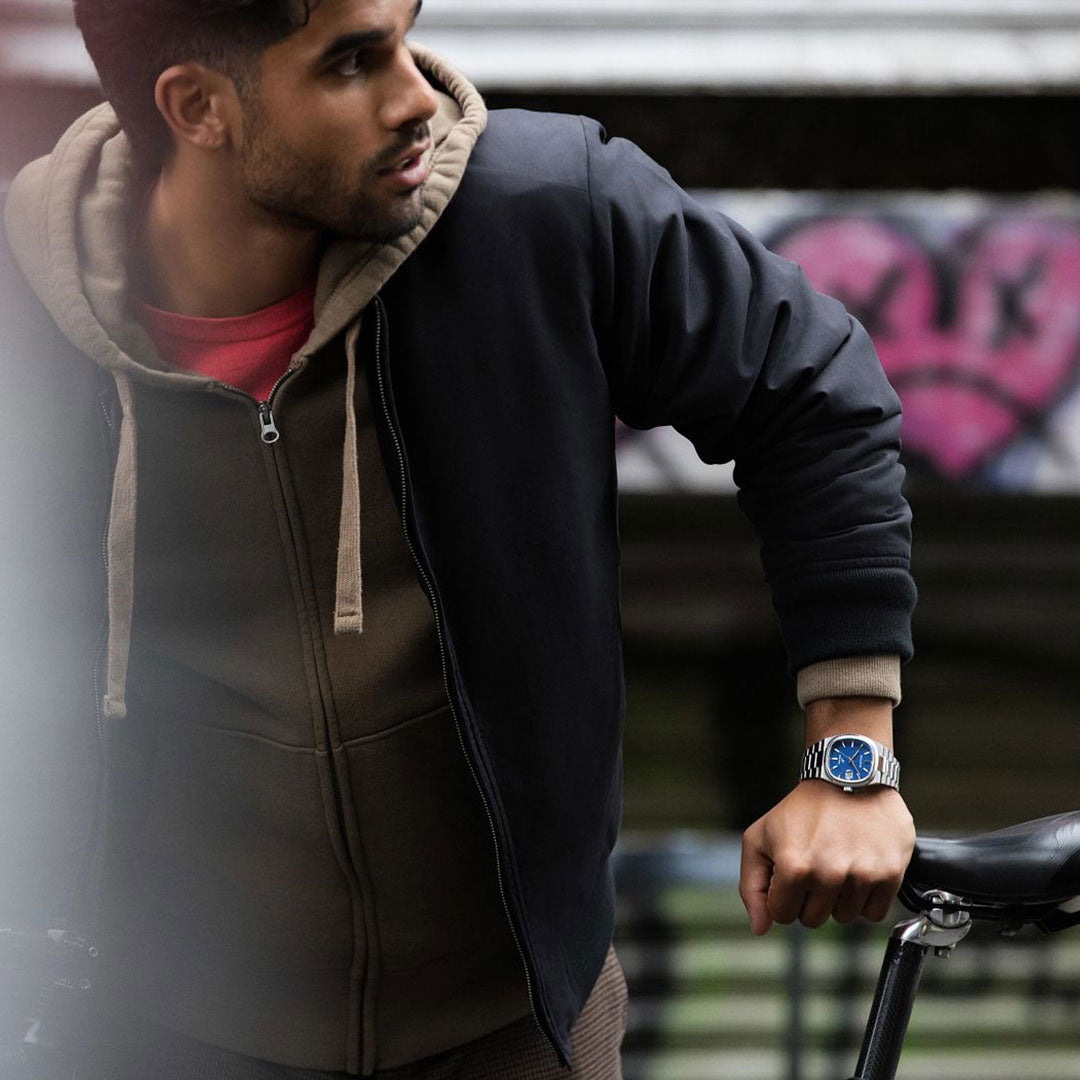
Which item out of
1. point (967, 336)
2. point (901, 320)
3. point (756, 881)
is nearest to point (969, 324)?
point (967, 336)

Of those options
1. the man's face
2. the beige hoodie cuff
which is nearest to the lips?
the man's face

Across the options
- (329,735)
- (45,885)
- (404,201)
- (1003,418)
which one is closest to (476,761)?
(329,735)

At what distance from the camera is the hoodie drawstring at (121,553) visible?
158 centimetres

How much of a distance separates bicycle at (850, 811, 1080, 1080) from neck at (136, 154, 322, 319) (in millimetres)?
882

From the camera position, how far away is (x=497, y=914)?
1.79 m

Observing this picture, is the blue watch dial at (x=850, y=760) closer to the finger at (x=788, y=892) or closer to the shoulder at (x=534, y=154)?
the finger at (x=788, y=892)

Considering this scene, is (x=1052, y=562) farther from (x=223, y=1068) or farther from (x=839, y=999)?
(x=223, y=1068)

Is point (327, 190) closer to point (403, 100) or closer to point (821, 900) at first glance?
point (403, 100)

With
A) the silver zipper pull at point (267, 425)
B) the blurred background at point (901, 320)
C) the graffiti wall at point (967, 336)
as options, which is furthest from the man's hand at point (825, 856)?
the graffiti wall at point (967, 336)

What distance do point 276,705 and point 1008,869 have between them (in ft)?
2.51

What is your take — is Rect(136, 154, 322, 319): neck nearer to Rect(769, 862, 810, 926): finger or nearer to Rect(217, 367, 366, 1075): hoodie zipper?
Rect(217, 367, 366, 1075): hoodie zipper

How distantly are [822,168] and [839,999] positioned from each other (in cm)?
540

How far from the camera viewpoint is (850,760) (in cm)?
157

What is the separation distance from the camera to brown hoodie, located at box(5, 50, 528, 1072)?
5.23 feet
